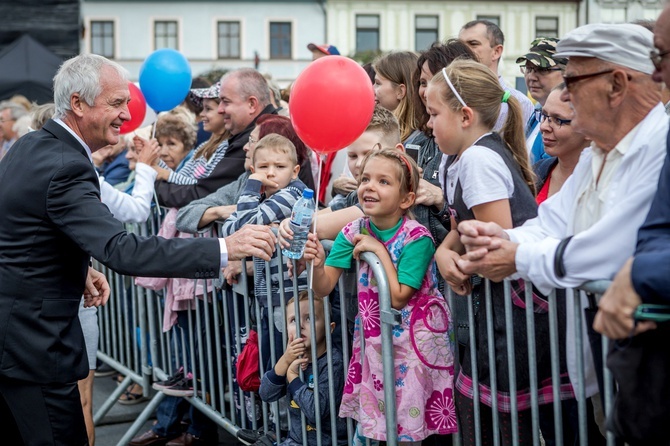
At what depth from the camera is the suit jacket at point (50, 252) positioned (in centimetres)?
372

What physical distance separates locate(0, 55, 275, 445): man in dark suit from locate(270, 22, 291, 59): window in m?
42.7

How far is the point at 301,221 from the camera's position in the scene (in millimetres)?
3789

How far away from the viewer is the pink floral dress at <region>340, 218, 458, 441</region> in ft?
12.1

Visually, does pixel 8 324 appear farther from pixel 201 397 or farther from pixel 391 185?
pixel 201 397

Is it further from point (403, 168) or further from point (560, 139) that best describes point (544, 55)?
point (403, 168)

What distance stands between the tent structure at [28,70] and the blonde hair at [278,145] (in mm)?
10428

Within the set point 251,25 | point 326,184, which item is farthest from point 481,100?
point 251,25

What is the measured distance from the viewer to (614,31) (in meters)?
2.81

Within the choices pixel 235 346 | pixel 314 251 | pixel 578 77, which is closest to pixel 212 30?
pixel 235 346

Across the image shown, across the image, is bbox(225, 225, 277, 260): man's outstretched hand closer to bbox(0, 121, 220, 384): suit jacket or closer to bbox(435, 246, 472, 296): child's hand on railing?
bbox(0, 121, 220, 384): suit jacket

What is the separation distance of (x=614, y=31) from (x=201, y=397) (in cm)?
383

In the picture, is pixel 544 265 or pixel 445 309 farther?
pixel 445 309

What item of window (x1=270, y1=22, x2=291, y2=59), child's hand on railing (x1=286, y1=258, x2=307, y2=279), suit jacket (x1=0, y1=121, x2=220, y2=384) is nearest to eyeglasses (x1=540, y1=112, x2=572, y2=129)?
child's hand on railing (x1=286, y1=258, x2=307, y2=279)

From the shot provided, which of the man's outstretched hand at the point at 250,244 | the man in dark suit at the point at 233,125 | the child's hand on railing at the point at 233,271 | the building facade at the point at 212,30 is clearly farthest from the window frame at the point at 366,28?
the man's outstretched hand at the point at 250,244
